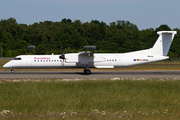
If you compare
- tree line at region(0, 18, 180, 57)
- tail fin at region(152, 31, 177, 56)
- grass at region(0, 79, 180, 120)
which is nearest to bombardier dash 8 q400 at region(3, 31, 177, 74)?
tail fin at region(152, 31, 177, 56)

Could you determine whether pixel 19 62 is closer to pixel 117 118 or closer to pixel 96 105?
pixel 96 105

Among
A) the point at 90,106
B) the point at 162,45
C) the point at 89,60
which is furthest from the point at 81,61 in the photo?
the point at 90,106

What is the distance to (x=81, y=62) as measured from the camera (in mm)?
31094

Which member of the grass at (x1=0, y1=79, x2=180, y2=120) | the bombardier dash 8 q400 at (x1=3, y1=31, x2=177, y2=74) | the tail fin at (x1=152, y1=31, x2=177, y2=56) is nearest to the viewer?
the grass at (x1=0, y1=79, x2=180, y2=120)

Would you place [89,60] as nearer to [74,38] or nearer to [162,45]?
[162,45]

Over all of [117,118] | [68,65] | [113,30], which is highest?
[113,30]

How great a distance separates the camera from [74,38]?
102 meters

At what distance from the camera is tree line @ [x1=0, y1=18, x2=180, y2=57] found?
3615 inches

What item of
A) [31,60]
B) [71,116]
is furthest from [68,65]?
[71,116]

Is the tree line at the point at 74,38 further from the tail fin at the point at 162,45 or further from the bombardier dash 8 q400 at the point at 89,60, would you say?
the tail fin at the point at 162,45

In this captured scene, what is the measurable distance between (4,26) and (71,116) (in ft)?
409

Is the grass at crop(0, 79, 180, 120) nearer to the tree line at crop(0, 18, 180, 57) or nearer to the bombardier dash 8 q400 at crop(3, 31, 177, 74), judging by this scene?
the bombardier dash 8 q400 at crop(3, 31, 177, 74)

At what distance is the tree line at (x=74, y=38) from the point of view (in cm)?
9181

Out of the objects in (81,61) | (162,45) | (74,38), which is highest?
(74,38)
